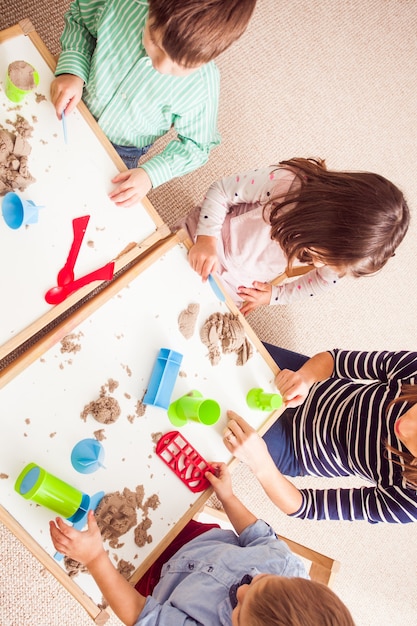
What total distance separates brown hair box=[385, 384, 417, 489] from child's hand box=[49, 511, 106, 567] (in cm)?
47

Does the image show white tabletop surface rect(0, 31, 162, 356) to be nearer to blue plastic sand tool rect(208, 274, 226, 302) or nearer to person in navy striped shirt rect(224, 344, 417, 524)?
blue plastic sand tool rect(208, 274, 226, 302)

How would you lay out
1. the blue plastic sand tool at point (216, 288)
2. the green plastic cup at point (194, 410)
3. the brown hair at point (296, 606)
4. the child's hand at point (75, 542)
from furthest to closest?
1. the blue plastic sand tool at point (216, 288)
2. the green plastic cup at point (194, 410)
3. the child's hand at point (75, 542)
4. the brown hair at point (296, 606)

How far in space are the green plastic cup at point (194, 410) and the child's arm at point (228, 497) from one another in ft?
0.27

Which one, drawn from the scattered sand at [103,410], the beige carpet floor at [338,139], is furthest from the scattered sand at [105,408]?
the beige carpet floor at [338,139]

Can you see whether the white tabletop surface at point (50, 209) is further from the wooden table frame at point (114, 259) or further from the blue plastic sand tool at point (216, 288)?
the blue plastic sand tool at point (216, 288)

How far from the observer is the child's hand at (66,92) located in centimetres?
74

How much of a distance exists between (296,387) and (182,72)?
1.79 ft

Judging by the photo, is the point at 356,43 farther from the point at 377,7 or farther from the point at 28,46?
the point at 28,46

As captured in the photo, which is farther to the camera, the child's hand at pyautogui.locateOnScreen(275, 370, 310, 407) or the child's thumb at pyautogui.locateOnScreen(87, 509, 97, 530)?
the child's hand at pyautogui.locateOnScreen(275, 370, 310, 407)

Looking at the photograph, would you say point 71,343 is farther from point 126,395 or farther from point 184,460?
point 184,460

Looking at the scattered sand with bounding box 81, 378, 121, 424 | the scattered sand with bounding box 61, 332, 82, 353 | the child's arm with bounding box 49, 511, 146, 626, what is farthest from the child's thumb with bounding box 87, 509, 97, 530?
the scattered sand with bounding box 61, 332, 82, 353

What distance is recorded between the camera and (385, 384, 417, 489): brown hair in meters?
0.79

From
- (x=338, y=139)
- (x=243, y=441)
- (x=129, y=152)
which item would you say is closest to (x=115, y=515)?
(x=243, y=441)

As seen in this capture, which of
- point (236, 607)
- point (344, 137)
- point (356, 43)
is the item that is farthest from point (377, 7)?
point (236, 607)
